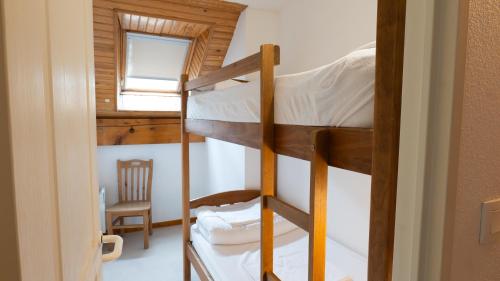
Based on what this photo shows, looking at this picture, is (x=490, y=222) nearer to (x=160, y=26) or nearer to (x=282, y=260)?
(x=282, y=260)

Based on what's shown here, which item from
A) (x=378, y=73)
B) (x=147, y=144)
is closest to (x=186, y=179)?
(x=147, y=144)

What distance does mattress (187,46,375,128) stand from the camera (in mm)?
816

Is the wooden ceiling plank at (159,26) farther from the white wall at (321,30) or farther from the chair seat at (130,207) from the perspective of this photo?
the chair seat at (130,207)

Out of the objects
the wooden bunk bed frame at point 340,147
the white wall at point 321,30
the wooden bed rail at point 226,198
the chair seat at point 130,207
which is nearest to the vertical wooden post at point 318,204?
the wooden bunk bed frame at point 340,147

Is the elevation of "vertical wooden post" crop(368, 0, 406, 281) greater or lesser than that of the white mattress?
greater

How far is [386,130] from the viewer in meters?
0.63

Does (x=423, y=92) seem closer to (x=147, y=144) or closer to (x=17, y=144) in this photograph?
(x=17, y=144)

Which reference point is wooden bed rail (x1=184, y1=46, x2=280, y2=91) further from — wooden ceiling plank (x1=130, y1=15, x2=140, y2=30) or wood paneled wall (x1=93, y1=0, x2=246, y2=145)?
wooden ceiling plank (x1=130, y1=15, x2=140, y2=30)

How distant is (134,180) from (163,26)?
73.0 inches

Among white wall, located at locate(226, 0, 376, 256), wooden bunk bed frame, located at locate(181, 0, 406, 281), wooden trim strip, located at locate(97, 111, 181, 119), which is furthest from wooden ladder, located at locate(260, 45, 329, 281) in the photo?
wooden trim strip, located at locate(97, 111, 181, 119)

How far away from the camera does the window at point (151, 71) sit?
3268mm

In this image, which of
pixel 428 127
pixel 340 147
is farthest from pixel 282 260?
pixel 428 127

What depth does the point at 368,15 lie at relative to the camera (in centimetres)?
199

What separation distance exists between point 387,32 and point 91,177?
2.76 ft
